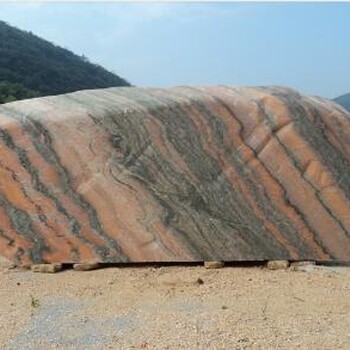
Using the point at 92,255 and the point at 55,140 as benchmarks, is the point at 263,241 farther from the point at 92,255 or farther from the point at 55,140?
the point at 55,140

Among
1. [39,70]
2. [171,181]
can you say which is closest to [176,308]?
[171,181]

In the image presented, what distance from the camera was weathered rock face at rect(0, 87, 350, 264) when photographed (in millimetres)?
7242

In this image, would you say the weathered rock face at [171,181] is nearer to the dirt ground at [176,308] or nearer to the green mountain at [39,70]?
the dirt ground at [176,308]

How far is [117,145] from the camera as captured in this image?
7.60m

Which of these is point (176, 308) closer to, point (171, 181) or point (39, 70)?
point (171, 181)

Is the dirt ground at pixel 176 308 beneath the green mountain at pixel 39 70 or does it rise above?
above

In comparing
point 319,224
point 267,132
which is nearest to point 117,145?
point 267,132

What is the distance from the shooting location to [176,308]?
5.81 m

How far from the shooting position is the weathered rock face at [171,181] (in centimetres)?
724

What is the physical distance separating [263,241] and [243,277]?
694 millimetres

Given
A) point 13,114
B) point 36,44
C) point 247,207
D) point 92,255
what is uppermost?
A: point 13,114

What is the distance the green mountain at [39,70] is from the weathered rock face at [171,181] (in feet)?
53.6

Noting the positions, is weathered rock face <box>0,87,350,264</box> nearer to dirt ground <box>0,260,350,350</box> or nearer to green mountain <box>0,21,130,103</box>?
dirt ground <box>0,260,350,350</box>

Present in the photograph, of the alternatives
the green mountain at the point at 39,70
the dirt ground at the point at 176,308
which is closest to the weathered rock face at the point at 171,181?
the dirt ground at the point at 176,308
